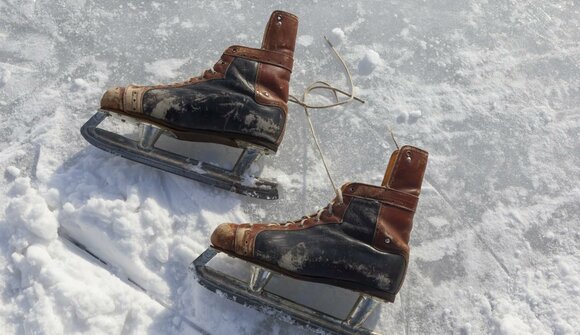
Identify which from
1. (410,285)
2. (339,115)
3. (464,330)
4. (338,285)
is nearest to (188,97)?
(339,115)

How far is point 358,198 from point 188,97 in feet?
2.68

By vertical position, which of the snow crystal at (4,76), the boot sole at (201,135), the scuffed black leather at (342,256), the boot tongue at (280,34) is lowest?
the scuffed black leather at (342,256)

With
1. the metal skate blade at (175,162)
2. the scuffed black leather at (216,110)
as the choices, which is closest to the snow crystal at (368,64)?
the scuffed black leather at (216,110)

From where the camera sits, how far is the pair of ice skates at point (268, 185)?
6.82 feet

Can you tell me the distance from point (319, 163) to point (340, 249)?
56cm

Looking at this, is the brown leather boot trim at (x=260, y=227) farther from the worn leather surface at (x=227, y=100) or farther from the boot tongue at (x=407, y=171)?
the worn leather surface at (x=227, y=100)

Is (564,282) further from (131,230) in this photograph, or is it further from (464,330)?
(131,230)

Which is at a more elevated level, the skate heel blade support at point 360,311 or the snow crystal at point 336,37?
the snow crystal at point 336,37

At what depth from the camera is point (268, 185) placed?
238 centimetres

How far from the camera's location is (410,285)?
92.4 inches

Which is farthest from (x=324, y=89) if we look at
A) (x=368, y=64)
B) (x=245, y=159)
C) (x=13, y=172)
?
(x=13, y=172)

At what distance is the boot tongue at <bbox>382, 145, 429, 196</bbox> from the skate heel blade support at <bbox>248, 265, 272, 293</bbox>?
59cm

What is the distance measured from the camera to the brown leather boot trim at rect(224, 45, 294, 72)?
7.63ft

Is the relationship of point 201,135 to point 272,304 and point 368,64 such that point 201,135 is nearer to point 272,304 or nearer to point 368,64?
point 272,304
